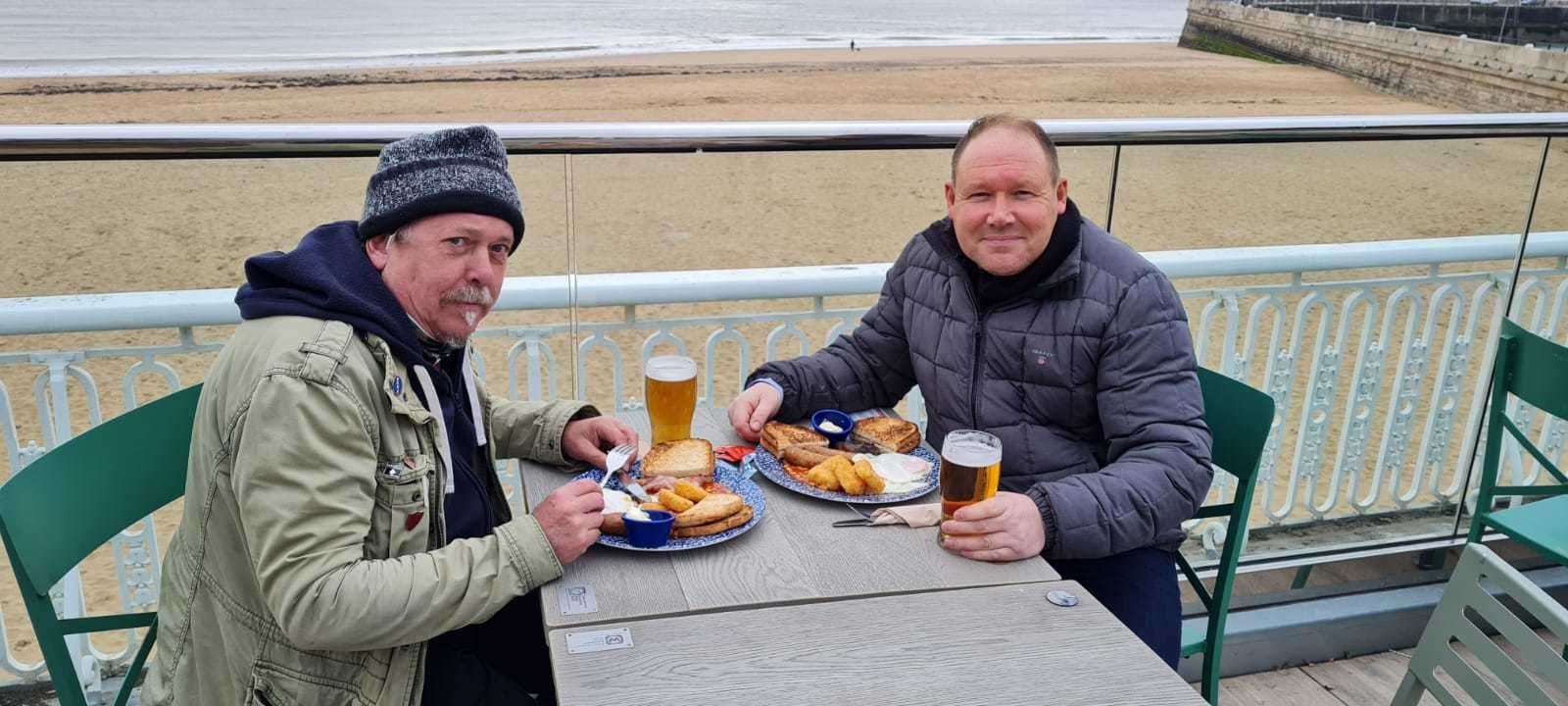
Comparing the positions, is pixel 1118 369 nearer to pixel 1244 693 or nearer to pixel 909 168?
pixel 1244 693

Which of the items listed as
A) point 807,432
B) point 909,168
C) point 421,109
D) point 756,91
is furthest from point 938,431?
point 756,91

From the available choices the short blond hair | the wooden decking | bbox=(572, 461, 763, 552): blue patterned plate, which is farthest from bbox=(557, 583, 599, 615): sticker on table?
the wooden decking

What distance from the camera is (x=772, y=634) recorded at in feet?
4.42

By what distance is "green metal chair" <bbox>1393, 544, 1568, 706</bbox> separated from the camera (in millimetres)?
1287

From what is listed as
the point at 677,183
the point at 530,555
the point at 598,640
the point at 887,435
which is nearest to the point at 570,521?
the point at 530,555

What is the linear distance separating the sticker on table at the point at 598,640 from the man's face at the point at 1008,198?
106cm

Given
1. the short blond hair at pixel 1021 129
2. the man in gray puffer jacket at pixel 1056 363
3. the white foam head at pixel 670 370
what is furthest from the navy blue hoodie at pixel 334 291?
the short blond hair at pixel 1021 129

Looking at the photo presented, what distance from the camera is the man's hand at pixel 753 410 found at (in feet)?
6.68

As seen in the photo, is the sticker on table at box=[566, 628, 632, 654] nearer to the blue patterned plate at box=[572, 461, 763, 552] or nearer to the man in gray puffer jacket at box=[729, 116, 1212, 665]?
the blue patterned plate at box=[572, 461, 763, 552]

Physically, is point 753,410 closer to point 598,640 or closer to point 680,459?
point 680,459

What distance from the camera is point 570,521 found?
4.87ft

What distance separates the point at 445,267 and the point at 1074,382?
112 centimetres

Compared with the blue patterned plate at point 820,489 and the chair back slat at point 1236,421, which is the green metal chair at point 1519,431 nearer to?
the chair back slat at point 1236,421

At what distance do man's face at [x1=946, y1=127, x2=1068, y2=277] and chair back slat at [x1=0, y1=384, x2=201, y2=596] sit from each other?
4.57ft
